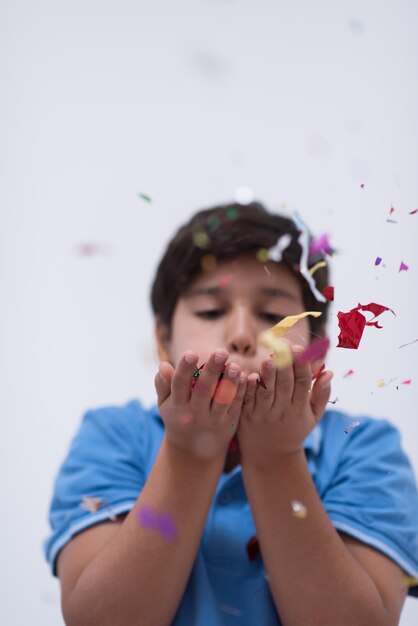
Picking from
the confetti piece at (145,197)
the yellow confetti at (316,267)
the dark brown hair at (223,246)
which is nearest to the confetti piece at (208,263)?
the dark brown hair at (223,246)

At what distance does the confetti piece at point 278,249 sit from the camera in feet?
2.39

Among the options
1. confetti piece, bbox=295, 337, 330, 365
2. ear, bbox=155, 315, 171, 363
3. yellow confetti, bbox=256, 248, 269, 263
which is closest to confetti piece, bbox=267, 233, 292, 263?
yellow confetti, bbox=256, 248, 269, 263

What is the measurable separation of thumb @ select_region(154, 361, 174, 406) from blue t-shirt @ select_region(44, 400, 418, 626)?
0.16 m

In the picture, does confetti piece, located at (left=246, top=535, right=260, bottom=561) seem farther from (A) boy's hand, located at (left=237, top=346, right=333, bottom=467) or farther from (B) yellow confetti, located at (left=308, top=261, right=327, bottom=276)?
(B) yellow confetti, located at (left=308, top=261, right=327, bottom=276)

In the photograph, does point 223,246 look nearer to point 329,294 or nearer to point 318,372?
point 329,294

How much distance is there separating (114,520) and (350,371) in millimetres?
264

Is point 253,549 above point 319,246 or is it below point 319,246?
below

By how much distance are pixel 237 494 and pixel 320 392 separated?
0.18 metres

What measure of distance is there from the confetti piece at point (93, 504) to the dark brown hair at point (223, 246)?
0.25m

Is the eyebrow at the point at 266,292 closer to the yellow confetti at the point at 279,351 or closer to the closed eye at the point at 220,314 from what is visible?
the closed eye at the point at 220,314

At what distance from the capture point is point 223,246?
2.37ft

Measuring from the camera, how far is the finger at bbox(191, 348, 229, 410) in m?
0.43

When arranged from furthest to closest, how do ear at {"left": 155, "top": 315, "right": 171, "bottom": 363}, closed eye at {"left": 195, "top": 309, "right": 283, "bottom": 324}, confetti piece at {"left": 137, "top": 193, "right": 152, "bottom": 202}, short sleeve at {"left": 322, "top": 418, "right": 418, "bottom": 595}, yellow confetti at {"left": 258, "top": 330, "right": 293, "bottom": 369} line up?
confetti piece at {"left": 137, "top": 193, "right": 152, "bottom": 202}
ear at {"left": 155, "top": 315, "right": 171, "bottom": 363}
closed eye at {"left": 195, "top": 309, "right": 283, "bottom": 324}
short sleeve at {"left": 322, "top": 418, "right": 418, "bottom": 595}
yellow confetti at {"left": 258, "top": 330, "right": 293, "bottom": 369}

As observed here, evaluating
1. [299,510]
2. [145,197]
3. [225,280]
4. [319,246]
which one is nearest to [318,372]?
[299,510]
